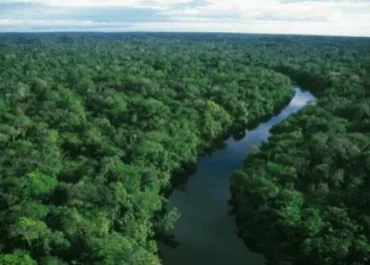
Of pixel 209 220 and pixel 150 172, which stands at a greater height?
pixel 150 172

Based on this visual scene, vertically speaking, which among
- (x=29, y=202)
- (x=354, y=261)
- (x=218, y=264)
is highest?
(x=29, y=202)

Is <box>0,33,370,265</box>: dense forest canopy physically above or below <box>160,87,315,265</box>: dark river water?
above

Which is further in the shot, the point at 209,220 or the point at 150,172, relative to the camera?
the point at 209,220

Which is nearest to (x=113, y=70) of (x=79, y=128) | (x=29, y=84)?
(x=29, y=84)

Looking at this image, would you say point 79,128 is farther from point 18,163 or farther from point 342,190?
point 342,190

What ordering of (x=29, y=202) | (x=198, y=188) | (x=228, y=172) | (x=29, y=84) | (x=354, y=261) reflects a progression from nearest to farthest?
(x=354, y=261)
(x=29, y=202)
(x=198, y=188)
(x=228, y=172)
(x=29, y=84)
